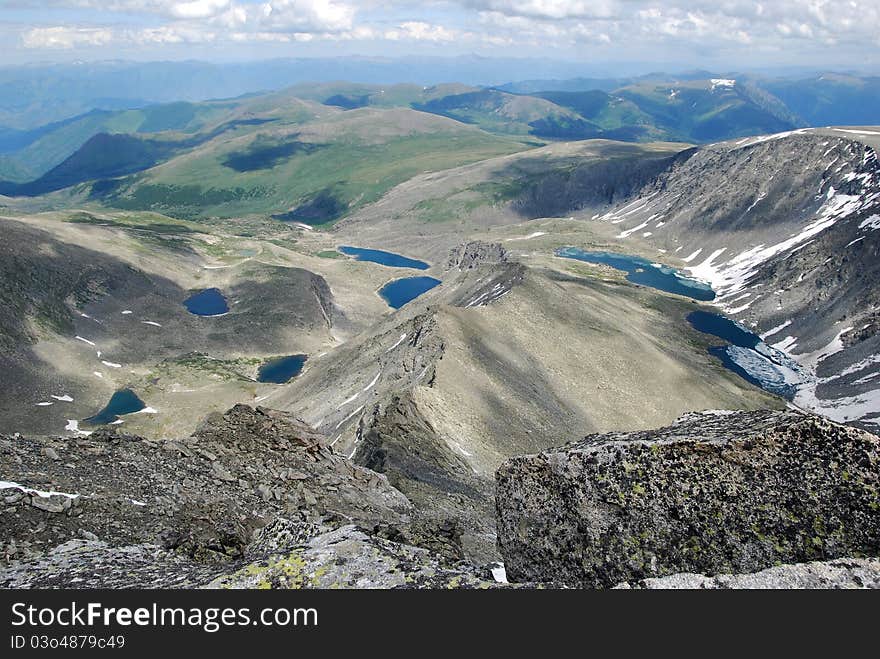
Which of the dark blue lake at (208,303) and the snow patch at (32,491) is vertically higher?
the snow patch at (32,491)

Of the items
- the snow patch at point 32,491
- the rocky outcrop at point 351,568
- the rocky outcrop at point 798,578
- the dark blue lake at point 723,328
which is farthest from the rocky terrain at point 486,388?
the dark blue lake at point 723,328

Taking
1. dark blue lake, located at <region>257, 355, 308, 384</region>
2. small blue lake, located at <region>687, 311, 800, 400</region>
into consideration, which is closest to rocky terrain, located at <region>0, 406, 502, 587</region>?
dark blue lake, located at <region>257, 355, 308, 384</region>

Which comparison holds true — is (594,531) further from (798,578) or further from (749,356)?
(749,356)

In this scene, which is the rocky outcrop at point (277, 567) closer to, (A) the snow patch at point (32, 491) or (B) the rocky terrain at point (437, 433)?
(B) the rocky terrain at point (437, 433)

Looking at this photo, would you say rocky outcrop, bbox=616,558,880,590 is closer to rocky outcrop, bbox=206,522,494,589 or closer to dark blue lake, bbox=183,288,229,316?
rocky outcrop, bbox=206,522,494,589

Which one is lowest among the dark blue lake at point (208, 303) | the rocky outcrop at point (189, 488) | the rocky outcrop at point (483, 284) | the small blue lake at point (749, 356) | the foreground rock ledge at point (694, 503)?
the dark blue lake at point (208, 303)

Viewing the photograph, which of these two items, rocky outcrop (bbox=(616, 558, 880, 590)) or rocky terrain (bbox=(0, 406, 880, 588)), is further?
rocky terrain (bbox=(0, 406, 880, 588))

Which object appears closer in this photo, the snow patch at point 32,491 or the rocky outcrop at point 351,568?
the rocky outcrop at point 351,568
